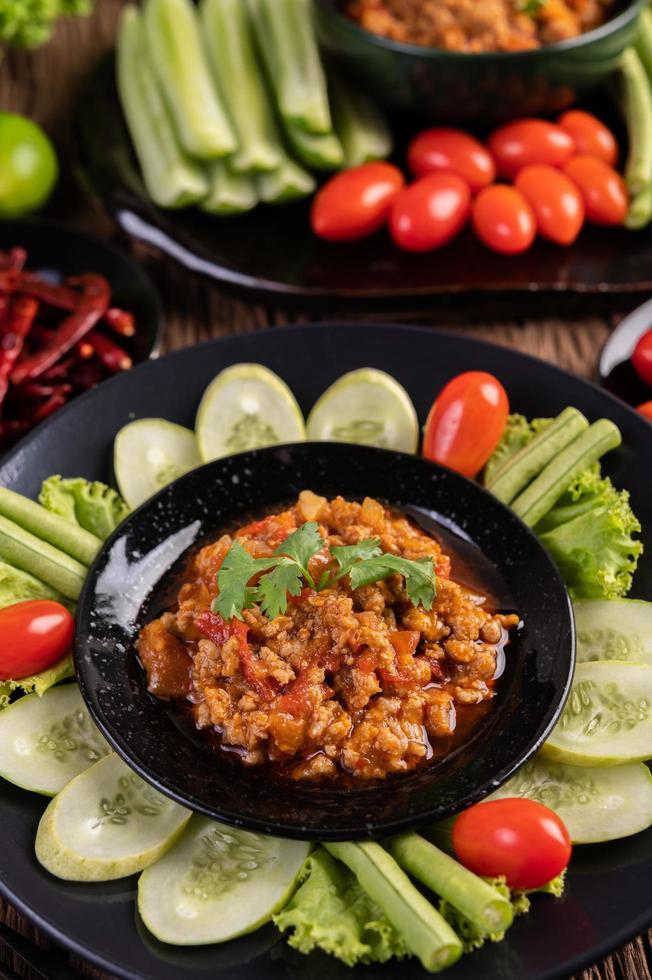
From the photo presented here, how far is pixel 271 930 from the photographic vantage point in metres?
3.58

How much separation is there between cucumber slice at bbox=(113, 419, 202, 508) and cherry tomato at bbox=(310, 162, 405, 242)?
189cm

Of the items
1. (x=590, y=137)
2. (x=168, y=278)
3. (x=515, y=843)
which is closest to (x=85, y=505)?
(x=515, y=843)

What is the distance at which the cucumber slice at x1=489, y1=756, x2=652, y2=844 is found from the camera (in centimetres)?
373

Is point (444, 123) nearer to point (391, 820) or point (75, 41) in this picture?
point (75, 41)

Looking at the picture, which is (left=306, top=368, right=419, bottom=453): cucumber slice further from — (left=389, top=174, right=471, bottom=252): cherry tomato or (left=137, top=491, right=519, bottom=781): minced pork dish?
(left=389, top=174, right=471, bottom=252): cherry tomato

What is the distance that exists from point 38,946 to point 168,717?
34.2 inches

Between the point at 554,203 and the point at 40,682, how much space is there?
400cm

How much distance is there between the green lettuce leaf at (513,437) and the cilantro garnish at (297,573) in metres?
1.10

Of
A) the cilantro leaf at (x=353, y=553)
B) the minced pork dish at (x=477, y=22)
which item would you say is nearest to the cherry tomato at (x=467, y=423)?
the cilantro leaf at (x=353, y=553)

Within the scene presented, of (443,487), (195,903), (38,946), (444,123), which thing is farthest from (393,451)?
(444,123)

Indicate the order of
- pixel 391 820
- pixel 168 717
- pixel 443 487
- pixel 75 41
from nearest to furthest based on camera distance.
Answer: pixel 391 820, pixel 168 717, pixel 443 487, pixel 75 41

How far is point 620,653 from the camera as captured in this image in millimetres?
4246

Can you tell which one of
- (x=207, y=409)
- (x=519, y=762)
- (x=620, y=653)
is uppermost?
(x=207, y=409)

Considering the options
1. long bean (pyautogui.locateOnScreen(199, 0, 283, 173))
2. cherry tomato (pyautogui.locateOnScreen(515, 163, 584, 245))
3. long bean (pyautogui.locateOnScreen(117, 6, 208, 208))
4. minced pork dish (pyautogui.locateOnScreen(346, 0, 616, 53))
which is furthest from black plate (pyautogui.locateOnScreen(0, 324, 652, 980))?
minced pork dish (pyautogui.locateOnScreen(346, 0, 616, 53))
